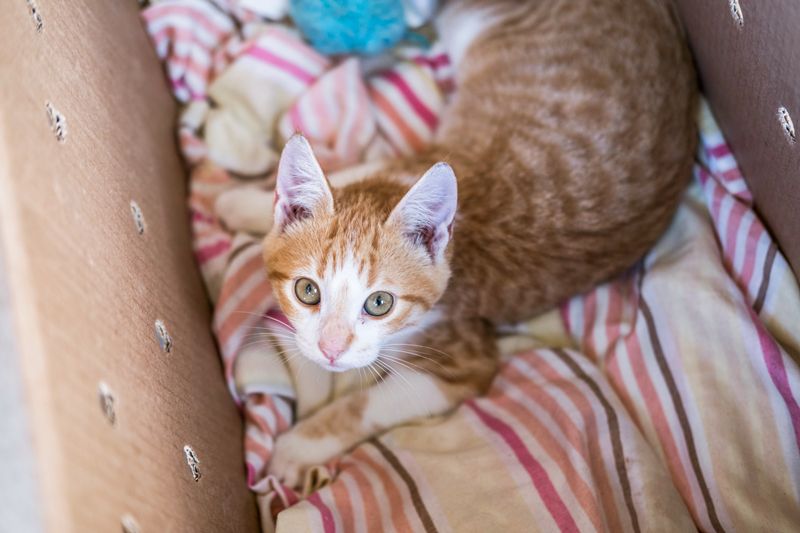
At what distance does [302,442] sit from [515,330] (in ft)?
2.00

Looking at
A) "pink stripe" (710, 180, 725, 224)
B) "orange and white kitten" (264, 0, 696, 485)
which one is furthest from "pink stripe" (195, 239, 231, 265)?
"pink stripe" (710, 180, 725, 224)

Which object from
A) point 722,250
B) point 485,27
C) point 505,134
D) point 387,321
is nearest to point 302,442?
point 387,321

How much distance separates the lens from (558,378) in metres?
1.74

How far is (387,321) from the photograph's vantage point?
1.46 metres

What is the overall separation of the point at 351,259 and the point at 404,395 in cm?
43

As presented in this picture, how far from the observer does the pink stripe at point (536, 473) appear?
4.80ft

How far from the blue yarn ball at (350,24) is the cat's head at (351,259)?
0.72 metres

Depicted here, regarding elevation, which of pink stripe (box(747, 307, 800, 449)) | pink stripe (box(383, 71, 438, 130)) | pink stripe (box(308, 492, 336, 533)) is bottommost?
pink stripe (box(747, 307, 800, 449))

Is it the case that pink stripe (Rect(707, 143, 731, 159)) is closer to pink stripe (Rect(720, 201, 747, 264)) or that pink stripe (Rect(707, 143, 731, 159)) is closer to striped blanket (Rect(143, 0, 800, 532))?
striped blanket (Rect(143, 0, 800, 532))

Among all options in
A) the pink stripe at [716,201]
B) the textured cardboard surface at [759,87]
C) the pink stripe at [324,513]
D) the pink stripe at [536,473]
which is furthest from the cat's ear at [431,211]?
the pink stripe at [716,201]

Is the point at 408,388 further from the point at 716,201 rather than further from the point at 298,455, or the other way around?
the point at 716,201

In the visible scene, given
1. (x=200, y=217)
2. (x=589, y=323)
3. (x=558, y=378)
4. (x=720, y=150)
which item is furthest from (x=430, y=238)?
(x=720, y=150)

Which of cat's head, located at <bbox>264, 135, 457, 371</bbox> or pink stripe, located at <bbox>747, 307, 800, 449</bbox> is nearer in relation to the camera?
cat's head, located at <bbox>264, 135, 457, 371</bbox>

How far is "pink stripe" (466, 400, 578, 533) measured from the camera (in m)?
1.46
